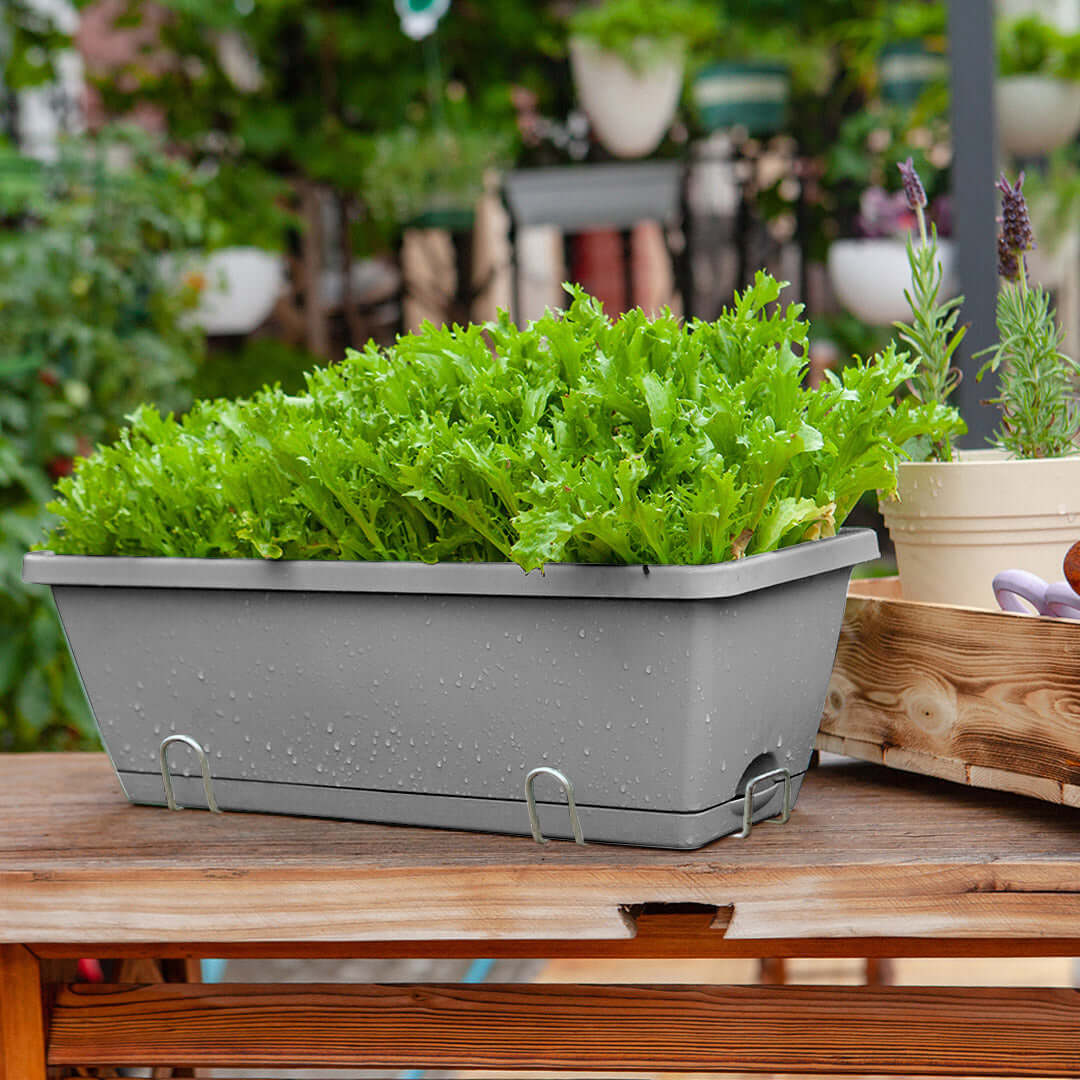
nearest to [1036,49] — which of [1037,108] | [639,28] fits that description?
[1037,108]

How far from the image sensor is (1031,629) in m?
0.84

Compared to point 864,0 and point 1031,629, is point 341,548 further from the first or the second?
point 864,0

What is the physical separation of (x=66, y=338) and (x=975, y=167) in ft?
5.84

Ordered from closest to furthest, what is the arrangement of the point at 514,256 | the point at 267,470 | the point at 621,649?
the point at 621,649 → the point at 267,470 → the point at 514,256

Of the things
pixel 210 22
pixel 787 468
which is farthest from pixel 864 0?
pixel 787 468

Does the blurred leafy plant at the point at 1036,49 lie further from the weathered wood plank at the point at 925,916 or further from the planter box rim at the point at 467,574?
the weathered wood plank at the point at 925,916

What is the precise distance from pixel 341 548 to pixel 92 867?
→ 26 centimetres

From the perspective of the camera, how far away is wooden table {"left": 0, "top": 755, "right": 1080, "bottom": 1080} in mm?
790

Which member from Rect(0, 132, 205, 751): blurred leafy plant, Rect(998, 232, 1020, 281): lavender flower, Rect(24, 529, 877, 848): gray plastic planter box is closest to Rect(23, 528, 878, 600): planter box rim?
Rect(24, 529, 877, 848): gray plastic planter box

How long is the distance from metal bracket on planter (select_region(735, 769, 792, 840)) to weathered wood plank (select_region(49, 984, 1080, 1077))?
0.11m

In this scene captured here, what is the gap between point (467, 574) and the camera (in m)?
0.85

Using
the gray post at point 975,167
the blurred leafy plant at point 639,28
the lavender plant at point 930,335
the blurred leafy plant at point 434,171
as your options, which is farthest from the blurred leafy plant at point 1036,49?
the lavender plant at point 930,335

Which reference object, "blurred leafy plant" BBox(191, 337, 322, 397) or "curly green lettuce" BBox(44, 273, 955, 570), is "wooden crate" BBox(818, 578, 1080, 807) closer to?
"curly green lettuce" BBox(44, 273, 955, 570)

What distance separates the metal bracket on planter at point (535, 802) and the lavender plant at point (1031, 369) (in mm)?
424
